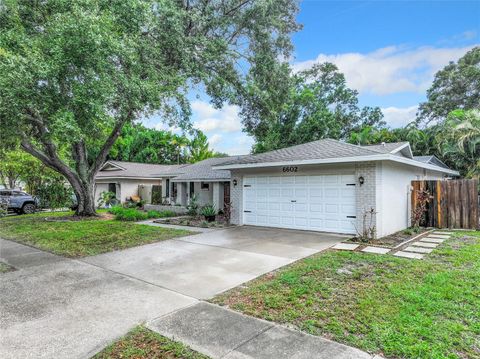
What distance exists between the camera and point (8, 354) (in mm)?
3182

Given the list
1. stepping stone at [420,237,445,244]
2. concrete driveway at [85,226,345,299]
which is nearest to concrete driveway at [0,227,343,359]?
concrete driveway at [85,226,345,299]

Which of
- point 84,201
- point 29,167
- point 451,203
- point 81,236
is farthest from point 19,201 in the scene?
point 451,203

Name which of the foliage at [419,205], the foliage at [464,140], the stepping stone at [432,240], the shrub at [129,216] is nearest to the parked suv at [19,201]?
the shrub at [129,216]

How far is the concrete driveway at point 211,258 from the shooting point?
18.0 ft

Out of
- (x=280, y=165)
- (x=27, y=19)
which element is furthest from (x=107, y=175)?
(x=280, y=165)

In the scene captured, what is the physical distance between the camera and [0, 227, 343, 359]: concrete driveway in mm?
3543

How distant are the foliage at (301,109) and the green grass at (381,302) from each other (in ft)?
26.2

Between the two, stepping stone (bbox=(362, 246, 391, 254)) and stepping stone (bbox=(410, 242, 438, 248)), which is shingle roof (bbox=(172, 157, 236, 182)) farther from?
stepping stone (bbox=(410, 242, 438, 248))

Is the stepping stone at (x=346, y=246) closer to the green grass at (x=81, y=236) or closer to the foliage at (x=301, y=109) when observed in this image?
the green grass at (x=81, y=236)

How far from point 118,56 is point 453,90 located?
108 ft

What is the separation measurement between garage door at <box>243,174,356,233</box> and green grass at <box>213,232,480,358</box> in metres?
3.30

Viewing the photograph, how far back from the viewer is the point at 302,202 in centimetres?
1088

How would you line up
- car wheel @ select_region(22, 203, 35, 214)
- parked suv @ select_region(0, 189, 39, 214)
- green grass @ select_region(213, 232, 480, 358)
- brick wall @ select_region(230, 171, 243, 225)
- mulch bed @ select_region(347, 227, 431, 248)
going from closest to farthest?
1. green grass @ select_region(213, 232, 480, 358)
2. mulch bed @ select_region(347, 227, 431, 248)
3. brick wall @ select_region(230, 171, 243, 225)
4. parked suv @ select_region(0, 189, 39, 214)
5. car wheel @ select_region(22, 203, 35, 214)

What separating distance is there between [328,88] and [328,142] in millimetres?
21607
